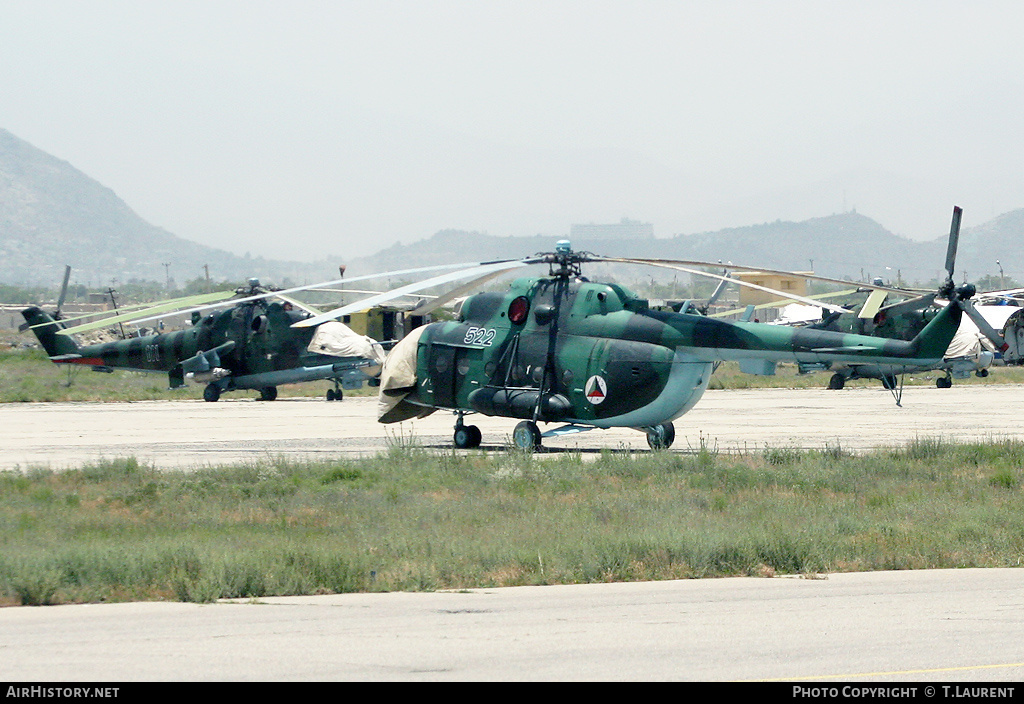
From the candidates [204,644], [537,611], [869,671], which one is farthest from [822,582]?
[204,644]

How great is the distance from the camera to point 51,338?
4222 cm

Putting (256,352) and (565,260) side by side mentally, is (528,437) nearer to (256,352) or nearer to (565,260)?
(565,260)

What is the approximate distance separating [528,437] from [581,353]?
1889 mm

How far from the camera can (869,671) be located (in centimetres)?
763

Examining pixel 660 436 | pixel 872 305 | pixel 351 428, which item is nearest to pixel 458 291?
pixel 660 436

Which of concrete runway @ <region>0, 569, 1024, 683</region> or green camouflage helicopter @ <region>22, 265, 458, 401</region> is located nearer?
concrete runway @ <region>0, 569, 1024, 683</region>

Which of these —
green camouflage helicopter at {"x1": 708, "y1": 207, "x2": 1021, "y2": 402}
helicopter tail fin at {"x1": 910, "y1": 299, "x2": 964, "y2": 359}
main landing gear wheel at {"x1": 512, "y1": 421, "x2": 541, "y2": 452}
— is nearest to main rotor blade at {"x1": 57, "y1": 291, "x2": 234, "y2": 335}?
main landing gear wheel at {"x1": 512, "y1": 421, "x2": 541, "y2": 452}

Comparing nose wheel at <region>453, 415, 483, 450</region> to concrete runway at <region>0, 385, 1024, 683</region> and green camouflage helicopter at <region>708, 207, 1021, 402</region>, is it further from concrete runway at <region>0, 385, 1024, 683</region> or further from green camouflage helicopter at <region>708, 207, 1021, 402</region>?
green camouflage helicopter at <region>708, 207, 1021, 402</region>

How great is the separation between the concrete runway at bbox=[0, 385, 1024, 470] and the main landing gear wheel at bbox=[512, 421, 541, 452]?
141cm

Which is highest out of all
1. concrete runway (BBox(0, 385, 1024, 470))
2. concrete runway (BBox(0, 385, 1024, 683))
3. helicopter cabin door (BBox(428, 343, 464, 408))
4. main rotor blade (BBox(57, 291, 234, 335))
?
main rotor blade (BBox(57, 291, 234, 335))

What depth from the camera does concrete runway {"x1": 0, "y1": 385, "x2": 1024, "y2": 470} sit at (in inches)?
944

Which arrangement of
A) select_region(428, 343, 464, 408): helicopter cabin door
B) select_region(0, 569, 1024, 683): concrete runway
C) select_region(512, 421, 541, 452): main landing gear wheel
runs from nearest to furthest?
1. select_region(0, 569, 1024, 683): concrete runway
2. select_region(512, 421, 541, 452): main landing gear wheel
3. select_region(428, 343, 464, 408): helicopter cabin door
